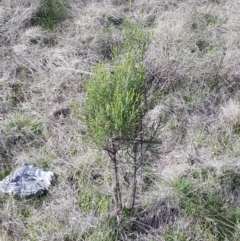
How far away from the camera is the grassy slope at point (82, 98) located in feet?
8.75

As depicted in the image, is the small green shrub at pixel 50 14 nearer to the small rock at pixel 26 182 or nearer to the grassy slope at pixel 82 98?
the grassy slope at pixel 82 98

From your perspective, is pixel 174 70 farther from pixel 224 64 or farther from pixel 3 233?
pixel 3 233

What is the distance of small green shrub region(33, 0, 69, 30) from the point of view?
4.37 metres

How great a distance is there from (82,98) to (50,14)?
140 cm

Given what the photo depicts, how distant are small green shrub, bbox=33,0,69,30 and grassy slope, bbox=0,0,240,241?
0.06 meters

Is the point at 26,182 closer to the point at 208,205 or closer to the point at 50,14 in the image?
the point at 208,205

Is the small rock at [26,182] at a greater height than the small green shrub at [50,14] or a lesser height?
lesser

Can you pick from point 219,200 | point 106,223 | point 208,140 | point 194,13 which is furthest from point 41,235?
point 194,13

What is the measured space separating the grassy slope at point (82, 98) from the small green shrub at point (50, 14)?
6 centimetres

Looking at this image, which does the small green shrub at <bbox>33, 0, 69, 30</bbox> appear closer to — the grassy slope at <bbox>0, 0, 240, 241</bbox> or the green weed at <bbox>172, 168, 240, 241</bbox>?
the grassy slope at <bbox>0, 0, 240, 241</bbox>

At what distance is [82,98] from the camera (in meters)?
3.52

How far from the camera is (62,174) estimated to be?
2.93m

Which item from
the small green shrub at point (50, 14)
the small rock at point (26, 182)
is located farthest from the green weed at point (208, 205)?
the small green shrub at point (50, 14)

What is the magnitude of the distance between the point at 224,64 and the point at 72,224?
2068mm
